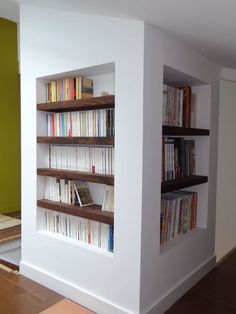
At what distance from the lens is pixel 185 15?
5.01 ft

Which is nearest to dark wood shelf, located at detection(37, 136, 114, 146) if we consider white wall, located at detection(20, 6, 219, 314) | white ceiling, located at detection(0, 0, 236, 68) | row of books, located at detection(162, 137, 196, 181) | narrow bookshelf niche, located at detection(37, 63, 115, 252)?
narrow bookshelf niche, located at detection(37, 63, 115, 252)

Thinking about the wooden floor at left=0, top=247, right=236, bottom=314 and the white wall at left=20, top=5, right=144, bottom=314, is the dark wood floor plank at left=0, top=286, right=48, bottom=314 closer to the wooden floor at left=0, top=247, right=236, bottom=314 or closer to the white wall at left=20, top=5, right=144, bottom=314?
the wooden floor at left=0, top=247, right=236, bottom=314

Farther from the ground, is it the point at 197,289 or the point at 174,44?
the point at 174,44

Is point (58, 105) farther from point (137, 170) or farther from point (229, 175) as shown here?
point (229, 175)

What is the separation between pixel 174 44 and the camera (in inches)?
76.8

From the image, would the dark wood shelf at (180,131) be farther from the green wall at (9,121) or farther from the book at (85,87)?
the green wall at (9,121)

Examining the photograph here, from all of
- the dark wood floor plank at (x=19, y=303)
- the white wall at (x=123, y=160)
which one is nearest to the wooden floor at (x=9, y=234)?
the white wall at (x=123, y=160)

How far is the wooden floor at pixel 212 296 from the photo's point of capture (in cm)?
203

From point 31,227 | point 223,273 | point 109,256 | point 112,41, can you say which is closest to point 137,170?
point 109,256

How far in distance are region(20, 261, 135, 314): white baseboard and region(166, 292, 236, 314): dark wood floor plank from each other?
430 mm

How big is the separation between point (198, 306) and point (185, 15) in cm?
192

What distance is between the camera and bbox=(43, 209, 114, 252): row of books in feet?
6.72

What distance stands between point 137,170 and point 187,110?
881mm

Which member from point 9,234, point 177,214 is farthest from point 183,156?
point 9,234
